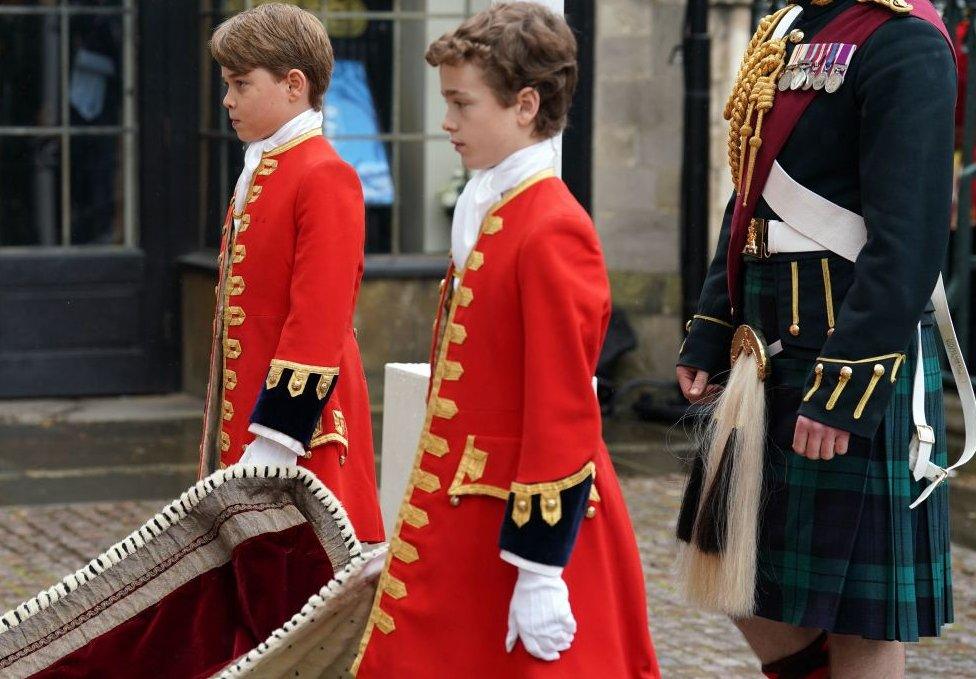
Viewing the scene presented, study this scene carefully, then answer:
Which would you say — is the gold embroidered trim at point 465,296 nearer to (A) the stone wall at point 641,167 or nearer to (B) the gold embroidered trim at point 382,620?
(B) the gold embroidered trim at point 382,620

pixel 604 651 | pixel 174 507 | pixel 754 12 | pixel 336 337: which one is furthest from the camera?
pixel 754 12

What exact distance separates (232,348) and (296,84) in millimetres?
593

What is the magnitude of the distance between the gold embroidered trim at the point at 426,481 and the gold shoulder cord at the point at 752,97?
2.98 feet

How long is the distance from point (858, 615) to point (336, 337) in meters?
1.21

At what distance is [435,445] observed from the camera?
9.49 feet

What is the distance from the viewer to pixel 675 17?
896 cm

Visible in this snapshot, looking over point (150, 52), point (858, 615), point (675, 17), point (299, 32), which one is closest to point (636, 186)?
point (675, 17)

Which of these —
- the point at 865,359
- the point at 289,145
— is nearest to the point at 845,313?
the point at 865,359

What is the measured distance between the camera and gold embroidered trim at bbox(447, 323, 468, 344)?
113 inches

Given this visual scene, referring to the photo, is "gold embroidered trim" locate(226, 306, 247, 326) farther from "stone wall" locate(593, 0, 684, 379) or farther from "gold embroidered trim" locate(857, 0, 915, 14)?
"stone wall" locate(593, 0, 684, 379)

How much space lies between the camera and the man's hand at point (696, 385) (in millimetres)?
3584

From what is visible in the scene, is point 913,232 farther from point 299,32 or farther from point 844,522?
point 299,32

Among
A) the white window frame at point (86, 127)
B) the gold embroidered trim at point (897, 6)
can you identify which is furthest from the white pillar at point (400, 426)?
the white window frame at point (86, 127)

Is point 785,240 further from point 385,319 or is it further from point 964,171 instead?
point 385,319
